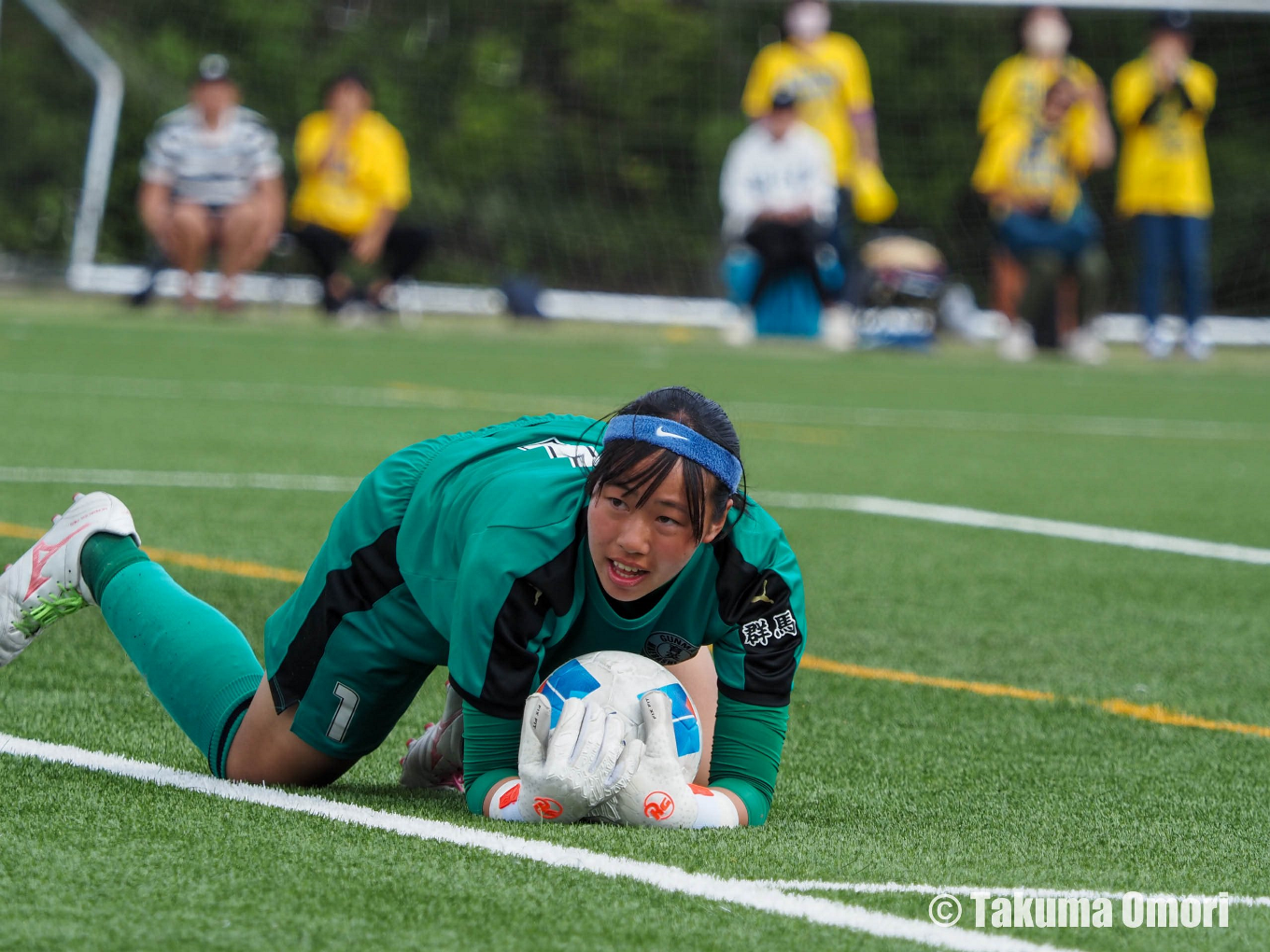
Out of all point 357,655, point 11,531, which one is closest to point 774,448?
point 11,531

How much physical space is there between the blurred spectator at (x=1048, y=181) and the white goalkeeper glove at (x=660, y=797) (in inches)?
524

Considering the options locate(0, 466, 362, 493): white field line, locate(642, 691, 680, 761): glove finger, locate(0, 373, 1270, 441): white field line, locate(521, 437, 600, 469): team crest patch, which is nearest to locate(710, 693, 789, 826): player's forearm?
locate(642, 691, 680, 761): glove finger

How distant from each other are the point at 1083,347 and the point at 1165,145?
1.92 meters

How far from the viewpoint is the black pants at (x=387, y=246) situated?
1639 cm

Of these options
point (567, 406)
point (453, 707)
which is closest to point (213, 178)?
point (567, 406)

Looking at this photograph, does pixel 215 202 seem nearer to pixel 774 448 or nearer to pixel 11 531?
pixel 774 448

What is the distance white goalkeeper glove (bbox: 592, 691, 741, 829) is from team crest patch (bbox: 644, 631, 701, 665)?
0.44 ft

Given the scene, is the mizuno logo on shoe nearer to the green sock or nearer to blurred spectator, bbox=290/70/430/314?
the green sock

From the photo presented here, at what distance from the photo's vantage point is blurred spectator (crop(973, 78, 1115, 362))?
1584 centimetres

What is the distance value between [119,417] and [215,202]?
23.4 feet

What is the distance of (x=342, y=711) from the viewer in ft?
11.3

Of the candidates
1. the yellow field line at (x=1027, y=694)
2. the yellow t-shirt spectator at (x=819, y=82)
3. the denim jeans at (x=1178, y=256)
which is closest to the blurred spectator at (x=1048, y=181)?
the denim jeans at (x=1178, y=256)

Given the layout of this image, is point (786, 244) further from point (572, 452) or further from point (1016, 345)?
point (572, 452)

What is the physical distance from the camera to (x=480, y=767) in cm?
320
